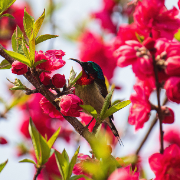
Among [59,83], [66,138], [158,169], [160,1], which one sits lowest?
[66,138]

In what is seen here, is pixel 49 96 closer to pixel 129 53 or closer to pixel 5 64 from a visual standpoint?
pixel 5 64

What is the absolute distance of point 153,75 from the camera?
1.46m

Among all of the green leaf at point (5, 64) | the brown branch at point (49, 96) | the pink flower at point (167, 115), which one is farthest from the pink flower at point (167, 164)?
the green leaf at point (5, 64)

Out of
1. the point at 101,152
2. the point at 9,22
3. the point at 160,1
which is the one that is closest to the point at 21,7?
the point at 9,22

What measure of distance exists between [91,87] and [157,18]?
95 cm

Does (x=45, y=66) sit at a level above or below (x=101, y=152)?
above

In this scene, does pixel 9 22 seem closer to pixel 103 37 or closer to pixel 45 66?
pixel 103 37

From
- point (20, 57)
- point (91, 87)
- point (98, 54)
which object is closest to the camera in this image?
point (20, 57)

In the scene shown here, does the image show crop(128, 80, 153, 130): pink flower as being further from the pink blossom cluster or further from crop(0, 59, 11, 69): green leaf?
crop(0, 59, 11, 69): green leaf

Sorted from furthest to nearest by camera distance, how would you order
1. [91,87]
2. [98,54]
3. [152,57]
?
[98,54], [91,87], [152,57]

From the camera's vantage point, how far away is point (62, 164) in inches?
43.4

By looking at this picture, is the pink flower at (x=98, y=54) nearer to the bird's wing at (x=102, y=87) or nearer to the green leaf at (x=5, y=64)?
the bird's wing at (x=102, y=87)

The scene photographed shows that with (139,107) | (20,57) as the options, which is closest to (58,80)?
(20,57)

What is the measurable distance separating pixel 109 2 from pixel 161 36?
158 centimetres
